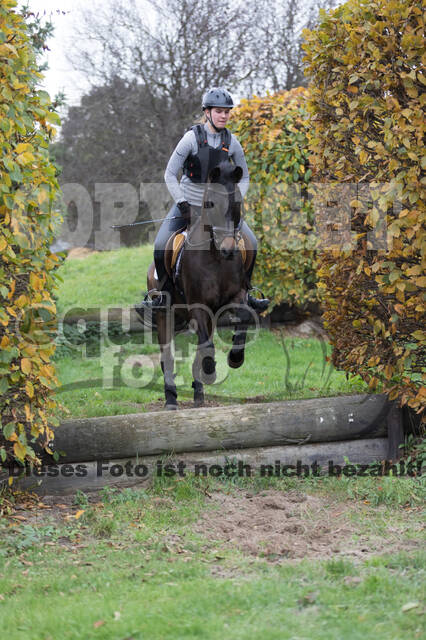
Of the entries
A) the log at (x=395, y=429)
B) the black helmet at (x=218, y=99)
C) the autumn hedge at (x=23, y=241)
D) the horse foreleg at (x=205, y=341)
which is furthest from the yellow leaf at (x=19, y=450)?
the black helmet at (x=218, y=99)

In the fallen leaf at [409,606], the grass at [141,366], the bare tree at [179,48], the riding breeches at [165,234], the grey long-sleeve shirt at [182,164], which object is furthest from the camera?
the bare tree at [179,48]

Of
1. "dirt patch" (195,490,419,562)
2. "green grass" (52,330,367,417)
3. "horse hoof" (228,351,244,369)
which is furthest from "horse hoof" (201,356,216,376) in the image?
"dirt patch" (195,490,419,562)

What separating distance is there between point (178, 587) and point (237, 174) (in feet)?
13.2

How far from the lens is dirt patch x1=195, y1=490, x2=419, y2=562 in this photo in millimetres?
4738

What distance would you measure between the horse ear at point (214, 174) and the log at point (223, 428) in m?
2.19

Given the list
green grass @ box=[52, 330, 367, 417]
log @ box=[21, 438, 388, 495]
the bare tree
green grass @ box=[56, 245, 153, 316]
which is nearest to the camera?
log @ box=[21, 438, 388, 495]

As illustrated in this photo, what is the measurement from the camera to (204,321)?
7297 mm

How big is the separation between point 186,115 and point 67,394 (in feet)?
45.4

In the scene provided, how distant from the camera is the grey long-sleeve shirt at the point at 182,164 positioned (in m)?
7.22

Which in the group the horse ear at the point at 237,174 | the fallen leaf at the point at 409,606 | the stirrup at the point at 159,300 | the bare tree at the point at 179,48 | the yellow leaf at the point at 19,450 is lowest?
the fallen leaf at the point at 409,606

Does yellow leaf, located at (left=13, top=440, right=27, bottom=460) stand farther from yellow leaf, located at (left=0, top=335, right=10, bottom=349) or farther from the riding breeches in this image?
the riding breeches

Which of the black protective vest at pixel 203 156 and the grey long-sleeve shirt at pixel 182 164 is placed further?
the black protective vest at pixel 203 156

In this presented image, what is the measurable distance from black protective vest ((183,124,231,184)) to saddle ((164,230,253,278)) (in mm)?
639

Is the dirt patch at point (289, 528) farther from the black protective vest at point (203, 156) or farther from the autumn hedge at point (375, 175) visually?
the black protective vest at point (203, 156)
